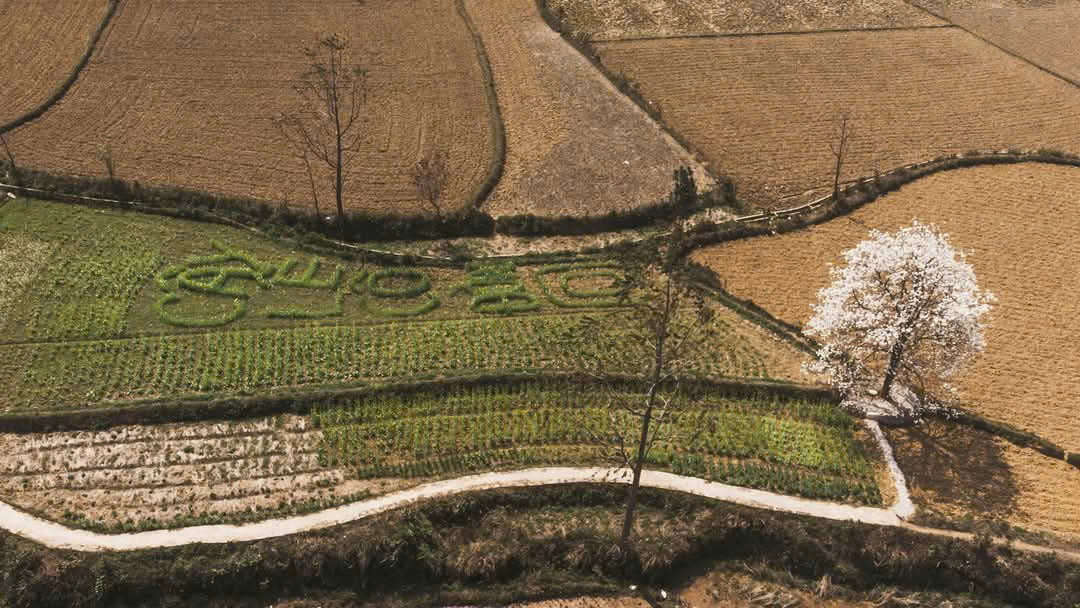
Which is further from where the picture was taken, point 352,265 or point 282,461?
→ point 352,265

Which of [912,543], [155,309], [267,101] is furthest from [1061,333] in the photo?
[267,101]

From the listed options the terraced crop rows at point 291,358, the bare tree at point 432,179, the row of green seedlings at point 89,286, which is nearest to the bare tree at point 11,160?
the row of green seedlings at point 89,286

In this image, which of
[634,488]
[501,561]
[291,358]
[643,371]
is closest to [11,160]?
[291,358]

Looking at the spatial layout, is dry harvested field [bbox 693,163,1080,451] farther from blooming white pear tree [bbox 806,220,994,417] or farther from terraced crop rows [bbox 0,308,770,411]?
terraced crop rows [bbox 0,308,770,411]

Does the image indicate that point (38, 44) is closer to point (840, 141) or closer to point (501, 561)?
point (501, 561)

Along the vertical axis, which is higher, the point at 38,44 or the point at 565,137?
the point at 38,44

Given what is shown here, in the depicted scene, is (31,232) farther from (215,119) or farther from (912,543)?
(912,543)

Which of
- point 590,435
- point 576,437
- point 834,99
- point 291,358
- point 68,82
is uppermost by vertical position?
point 834,99
